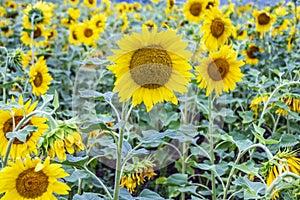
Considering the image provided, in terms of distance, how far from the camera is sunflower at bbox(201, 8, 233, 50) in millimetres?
1636

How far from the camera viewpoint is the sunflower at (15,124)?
42.1 inches

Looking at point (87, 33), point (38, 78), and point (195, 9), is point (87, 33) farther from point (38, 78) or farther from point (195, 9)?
point (38, 78)

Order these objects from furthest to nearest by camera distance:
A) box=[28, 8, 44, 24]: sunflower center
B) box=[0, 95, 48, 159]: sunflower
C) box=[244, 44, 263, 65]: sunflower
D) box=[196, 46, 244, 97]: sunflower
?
box=[244, 44, 263, 65]: sunflower < box=[28, 8, 44, 24]: sunflower center < box=[196, 46, 244, 97]: sunflower < box=[0, 95, 48, 159]: sunflower

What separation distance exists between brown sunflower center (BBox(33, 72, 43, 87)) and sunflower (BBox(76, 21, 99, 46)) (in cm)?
95

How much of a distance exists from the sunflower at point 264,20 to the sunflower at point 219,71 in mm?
1122

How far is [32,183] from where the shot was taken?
0.95m

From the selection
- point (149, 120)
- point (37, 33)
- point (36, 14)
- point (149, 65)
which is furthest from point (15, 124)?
point (37, 33)

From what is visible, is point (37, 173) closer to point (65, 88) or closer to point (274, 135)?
point (274, 135)

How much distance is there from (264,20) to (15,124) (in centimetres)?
176

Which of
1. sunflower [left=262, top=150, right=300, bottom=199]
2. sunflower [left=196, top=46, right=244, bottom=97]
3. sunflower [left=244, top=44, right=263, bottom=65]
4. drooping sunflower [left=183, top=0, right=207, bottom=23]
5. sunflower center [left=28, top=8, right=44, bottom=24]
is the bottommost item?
sunflower [left=262, top=150, right=300, bottom=199]

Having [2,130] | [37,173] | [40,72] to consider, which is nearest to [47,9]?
[40,72]

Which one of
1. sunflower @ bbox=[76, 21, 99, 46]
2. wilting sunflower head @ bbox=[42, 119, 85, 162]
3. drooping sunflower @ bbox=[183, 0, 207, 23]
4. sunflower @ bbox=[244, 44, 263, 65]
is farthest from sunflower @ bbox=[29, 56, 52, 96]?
sunflower @ bbox=[244, 44, 263, 65]

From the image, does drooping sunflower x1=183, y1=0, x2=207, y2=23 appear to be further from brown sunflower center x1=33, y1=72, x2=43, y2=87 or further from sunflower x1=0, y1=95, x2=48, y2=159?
sunflower x1=0, y1=95, x2=48, y2=159

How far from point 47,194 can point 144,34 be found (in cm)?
40
